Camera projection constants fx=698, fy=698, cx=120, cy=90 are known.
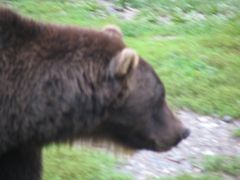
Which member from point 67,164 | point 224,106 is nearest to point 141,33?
point 224,106

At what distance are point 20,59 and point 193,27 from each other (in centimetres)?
529

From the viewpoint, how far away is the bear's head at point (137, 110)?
3.71 m

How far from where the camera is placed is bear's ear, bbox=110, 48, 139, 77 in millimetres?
3643

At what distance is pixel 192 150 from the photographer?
5621 mm

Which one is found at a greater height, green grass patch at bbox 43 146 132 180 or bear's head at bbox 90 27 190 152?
bear's head at bbox 90 27 190 152

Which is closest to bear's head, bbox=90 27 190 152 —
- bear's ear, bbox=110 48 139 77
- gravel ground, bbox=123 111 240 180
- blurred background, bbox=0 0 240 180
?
bear's ear, bbox=110 48 139 77

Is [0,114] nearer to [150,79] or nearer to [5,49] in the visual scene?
[5,49]

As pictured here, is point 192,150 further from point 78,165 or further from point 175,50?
point 175,50

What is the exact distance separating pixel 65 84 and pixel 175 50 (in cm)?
405

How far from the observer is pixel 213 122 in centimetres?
616

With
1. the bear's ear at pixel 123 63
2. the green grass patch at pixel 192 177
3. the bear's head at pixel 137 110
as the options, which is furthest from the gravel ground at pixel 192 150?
the bear's ear at pixel 123 63

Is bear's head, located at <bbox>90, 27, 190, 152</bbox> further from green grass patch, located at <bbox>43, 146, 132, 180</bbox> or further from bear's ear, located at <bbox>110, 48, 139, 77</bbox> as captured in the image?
green grass patch, located at <bbox>43, 146, 132, 180</bbox>

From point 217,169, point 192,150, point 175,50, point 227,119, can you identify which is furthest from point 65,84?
point 175,50

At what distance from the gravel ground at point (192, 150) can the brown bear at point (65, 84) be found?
4.38ft
